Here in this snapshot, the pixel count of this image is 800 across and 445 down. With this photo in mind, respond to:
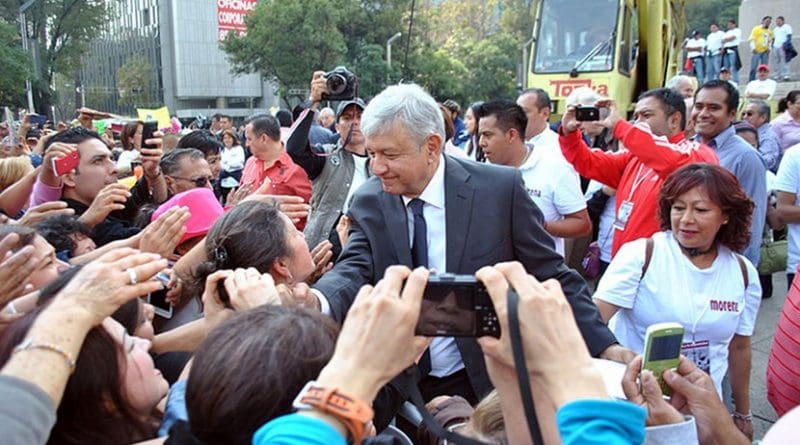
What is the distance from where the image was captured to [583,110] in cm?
384

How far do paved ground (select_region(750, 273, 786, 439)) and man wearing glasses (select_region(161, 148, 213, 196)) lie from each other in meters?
3.46

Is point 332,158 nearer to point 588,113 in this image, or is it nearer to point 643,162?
point 588,113

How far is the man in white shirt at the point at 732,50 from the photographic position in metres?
14.3

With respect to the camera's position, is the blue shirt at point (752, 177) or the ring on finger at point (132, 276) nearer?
the ring on finger at point (132, 276)

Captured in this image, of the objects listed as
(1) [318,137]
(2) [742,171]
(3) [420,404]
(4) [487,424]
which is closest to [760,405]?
(2) [742,171]

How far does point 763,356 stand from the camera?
4.67 meters

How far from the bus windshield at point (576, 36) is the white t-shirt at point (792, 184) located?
625 centimetres

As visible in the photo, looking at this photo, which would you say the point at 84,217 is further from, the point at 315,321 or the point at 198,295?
the point at 315,321

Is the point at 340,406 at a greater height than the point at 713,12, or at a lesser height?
lesser

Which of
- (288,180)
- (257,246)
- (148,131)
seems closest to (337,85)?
(288,180)

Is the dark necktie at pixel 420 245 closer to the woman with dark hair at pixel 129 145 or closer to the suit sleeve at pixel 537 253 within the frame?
the suit sleeve at pixel 537 253

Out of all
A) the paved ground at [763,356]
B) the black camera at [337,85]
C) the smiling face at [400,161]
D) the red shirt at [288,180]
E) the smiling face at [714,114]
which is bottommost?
the paved ground at [763,356]

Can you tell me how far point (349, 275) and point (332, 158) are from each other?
221 centimetres

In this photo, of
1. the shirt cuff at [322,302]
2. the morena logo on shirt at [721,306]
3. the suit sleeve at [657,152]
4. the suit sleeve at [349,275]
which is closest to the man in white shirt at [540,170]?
the suit sleeve at [657,152]
